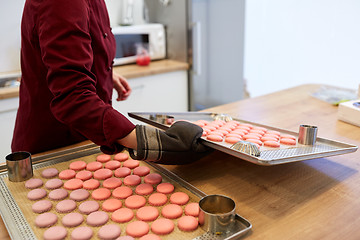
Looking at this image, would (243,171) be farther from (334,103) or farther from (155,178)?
(334,103)

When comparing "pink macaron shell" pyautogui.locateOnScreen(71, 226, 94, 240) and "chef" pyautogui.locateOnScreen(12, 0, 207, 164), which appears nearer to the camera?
"pink macaron shell" pyautogui.locateOnScreen(71, 226, 94, 240)

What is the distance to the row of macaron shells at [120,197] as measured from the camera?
73 centimetres

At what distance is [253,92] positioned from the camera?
10.2 ft

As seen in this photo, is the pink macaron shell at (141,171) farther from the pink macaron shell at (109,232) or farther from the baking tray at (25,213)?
the pink macaron shell at (109,232)

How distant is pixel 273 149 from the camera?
0.97m

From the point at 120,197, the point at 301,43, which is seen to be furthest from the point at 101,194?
the point at 301,43

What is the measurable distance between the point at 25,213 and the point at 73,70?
35cm

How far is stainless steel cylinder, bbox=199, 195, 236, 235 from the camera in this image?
2.27 ft

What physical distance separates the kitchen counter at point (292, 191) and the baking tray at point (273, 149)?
0.07m

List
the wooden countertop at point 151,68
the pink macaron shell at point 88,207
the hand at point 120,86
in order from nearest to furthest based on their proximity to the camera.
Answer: the pink macaron shell at point 88,207, the hand at point 120,86, the wooden countertop at point 151,68

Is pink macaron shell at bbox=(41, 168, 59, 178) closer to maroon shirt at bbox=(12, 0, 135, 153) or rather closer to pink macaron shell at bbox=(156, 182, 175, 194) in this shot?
maroon shirt at bbox=(12, 0, 135, 153)

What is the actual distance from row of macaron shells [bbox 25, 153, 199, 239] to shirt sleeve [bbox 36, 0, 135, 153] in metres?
0.14

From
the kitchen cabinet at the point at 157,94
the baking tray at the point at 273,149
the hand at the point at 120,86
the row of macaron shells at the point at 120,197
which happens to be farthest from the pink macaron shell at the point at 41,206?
the kitchen cabinet at the point at 157,94

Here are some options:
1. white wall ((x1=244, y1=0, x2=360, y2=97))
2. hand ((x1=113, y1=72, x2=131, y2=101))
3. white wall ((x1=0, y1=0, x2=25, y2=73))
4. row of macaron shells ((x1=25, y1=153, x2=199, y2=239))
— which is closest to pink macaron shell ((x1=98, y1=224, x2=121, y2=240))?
row of macaron shells ((x1=25, y1=153, x2=199, y2=239))
